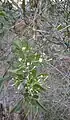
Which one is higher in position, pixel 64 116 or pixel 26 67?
pixel 26 67

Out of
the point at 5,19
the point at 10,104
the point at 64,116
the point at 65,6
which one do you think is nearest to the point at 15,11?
the point at 5,19

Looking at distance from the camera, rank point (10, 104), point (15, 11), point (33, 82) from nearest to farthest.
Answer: point (33, 82) < point (15, 11) < point (10, 104)

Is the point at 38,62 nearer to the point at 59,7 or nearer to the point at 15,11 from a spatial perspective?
the point at 15,11

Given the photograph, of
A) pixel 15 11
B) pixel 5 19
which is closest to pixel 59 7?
pixel 15 11

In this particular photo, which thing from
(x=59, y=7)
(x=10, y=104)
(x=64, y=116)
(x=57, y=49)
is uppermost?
(x=59, y=7)

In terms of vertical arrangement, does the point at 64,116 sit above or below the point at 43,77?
below

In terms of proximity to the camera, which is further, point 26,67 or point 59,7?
point 59,7

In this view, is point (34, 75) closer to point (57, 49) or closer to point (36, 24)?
point (36, 24)

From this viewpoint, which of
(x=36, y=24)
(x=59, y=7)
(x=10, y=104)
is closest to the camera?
(x=36, y=24)

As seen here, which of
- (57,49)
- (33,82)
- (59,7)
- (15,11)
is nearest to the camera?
(33,82)
